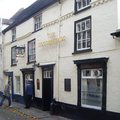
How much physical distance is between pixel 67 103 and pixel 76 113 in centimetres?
106

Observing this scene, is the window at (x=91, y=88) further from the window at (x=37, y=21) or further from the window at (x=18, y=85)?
the window at (x=18, y=85)

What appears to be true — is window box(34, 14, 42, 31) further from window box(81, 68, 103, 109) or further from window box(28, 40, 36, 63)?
window box(81, 68, 103, 109)

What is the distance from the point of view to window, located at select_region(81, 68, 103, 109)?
14133mm

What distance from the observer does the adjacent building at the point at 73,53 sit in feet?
43.8

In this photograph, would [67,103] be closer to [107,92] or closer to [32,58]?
[107,92]

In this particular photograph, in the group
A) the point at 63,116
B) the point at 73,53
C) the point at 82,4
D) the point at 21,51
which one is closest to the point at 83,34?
the point at 73,53

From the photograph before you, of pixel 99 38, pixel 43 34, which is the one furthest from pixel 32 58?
pixel 99 38

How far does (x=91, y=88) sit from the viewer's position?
14789 millimetres

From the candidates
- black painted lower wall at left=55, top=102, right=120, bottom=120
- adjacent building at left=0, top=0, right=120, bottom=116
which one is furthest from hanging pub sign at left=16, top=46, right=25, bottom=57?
black painted lower wall at left=55, top=102, right=120, bottom=120

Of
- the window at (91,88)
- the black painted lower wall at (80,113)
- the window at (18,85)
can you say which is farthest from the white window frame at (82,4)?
the window at (18,85)

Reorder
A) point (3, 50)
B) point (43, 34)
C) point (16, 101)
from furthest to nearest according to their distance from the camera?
point (3, 50), point (16, 101), point (43, 34)

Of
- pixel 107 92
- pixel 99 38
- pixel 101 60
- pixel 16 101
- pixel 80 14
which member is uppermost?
pixel 80 14

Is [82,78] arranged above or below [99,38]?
below

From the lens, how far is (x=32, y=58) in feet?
72.1
